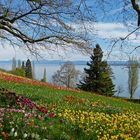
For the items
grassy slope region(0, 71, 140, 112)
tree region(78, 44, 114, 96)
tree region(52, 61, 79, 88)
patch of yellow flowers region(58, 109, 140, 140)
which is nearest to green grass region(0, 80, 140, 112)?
grassy slope region(0, 71, 140, 112)

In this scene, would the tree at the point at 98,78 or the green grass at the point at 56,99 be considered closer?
the green grass at the point at 56,99

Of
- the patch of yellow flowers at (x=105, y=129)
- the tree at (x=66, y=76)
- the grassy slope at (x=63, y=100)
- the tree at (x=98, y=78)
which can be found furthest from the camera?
the tree at (x=66, y=76)

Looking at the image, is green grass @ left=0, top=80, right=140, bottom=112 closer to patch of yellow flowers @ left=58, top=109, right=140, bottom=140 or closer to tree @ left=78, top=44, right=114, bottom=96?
patch of yellow flowers @ left=58, top=109, right=140, bottom=140

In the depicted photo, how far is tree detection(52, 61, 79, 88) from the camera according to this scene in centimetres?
11125

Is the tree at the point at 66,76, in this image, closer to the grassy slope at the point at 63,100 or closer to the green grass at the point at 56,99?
the green grass at the point at 56,99

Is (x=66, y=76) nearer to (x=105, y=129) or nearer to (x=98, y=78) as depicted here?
(x=98, y=78)

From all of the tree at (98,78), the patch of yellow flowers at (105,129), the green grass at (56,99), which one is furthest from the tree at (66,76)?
the patch of yellow flowers at (105,129)

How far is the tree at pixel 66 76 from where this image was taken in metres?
111

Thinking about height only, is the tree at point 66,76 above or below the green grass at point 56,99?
below

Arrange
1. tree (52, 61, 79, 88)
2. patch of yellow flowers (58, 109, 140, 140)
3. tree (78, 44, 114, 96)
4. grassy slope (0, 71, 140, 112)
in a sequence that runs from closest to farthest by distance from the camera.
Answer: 1. patch of yellow flowers (58, 109, 140, 140)
2. grassy slope (0, 71, 140, 112)
3. tree (78, 44, 114, 96)
4. tree (52, 61, 79, 88)

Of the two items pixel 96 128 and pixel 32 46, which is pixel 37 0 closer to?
pixel 32 46

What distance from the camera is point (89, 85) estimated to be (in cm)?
6569

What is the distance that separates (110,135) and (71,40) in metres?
6.43

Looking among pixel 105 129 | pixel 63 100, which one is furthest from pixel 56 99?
pixel 105 129
